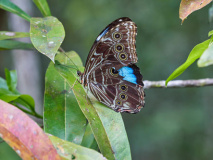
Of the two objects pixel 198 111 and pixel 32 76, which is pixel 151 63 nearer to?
pixel 198 111

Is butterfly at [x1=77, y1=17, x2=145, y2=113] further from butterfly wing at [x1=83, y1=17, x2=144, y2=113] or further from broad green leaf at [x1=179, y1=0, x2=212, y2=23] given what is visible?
broad green leaf at [x1=179, y1=0, x2=212, y2=23]

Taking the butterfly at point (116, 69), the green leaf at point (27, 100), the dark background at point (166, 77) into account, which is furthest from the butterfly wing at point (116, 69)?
the dark background at point (166, 77)

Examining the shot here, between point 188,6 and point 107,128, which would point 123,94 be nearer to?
→ point 107,128

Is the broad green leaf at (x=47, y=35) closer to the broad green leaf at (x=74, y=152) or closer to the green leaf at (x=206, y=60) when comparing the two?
the broad green leaf at (x=74, y=152)

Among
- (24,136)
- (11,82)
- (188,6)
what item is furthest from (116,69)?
(24,136)

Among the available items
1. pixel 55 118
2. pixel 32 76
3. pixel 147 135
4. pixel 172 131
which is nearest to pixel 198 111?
pixel 172 131

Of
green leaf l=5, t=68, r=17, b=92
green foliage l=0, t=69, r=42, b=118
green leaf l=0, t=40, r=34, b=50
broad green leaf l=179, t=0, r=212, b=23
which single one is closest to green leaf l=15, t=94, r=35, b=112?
green foliage l=0, t=69, r=42, b=118
